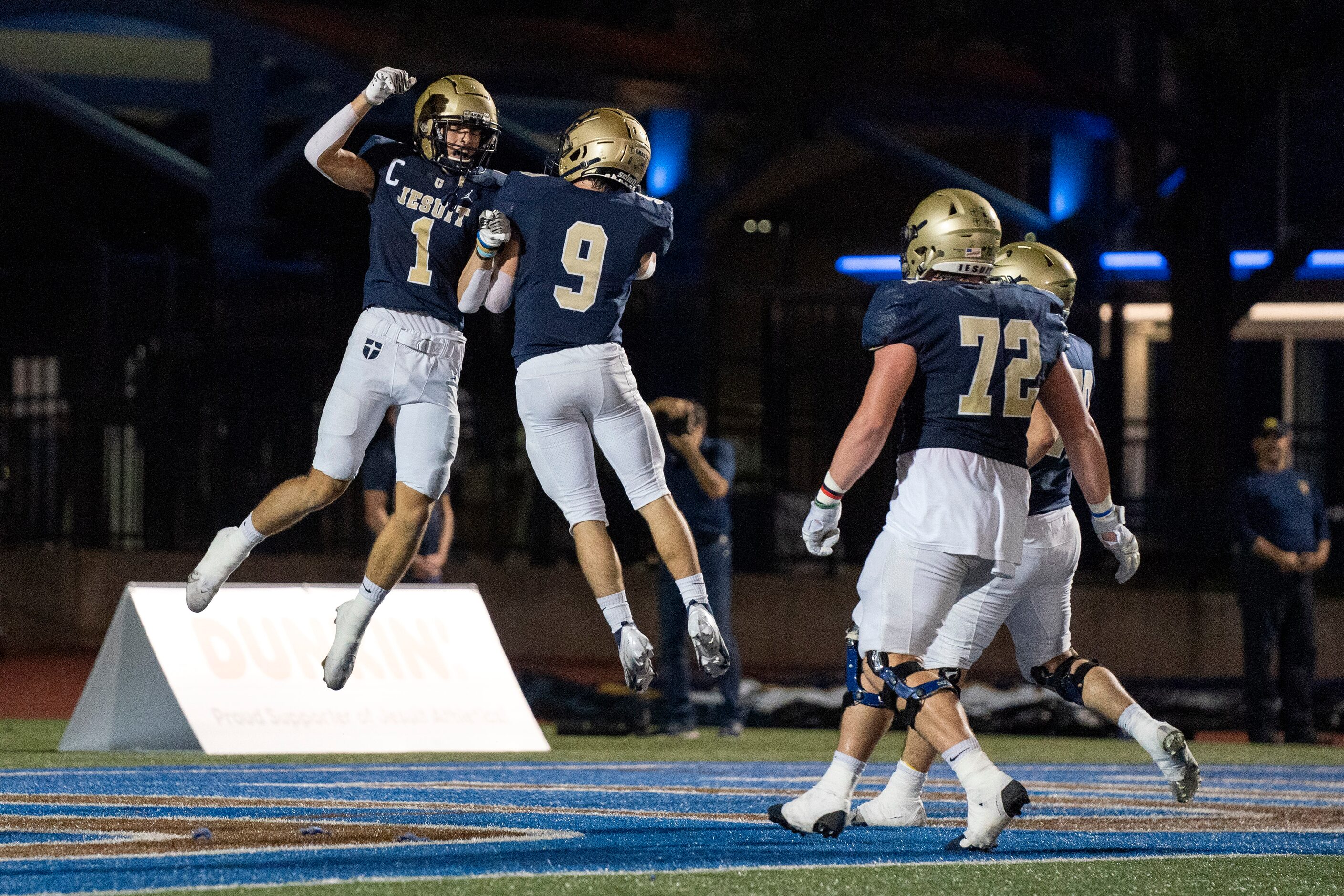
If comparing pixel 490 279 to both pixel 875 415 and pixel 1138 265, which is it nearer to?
pixel 875 415

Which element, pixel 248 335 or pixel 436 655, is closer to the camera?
pixel 436 655

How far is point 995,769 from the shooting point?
635cm

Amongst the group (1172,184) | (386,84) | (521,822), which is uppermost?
(1172,184)

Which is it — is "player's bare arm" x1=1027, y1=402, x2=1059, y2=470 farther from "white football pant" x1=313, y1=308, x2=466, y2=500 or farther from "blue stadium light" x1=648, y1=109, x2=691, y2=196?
"blue stadium light" x1=648, y1=109, x2=691, y2=196

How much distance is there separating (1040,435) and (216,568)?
345cm

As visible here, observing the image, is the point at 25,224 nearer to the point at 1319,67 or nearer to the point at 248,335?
the point at 248,335

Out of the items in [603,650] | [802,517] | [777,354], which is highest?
[777,354]

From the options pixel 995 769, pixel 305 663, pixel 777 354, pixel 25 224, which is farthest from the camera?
pixel 25 224

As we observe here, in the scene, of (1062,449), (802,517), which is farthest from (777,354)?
(1062,449)

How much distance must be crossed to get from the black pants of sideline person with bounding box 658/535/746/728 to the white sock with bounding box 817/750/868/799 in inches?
194

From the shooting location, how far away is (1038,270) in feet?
25.1

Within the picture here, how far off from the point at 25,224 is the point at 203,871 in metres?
21.5

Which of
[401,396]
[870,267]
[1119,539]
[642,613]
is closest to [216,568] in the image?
[401,396]

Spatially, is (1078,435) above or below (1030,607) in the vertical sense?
above
